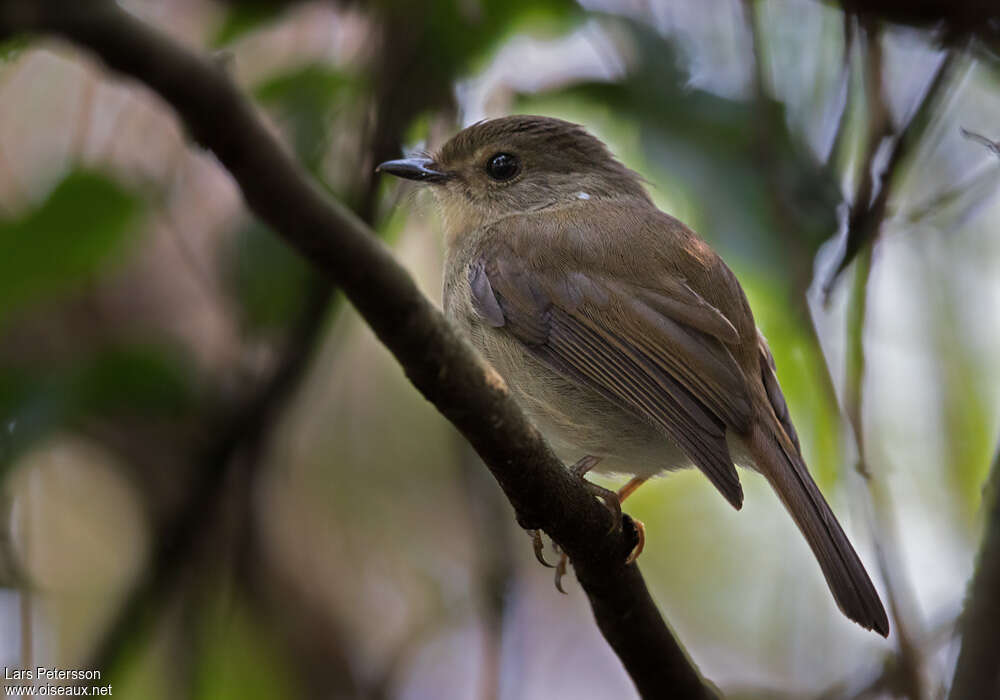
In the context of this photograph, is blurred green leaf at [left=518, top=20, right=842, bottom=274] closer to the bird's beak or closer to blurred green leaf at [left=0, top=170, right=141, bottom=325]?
the bird's beak

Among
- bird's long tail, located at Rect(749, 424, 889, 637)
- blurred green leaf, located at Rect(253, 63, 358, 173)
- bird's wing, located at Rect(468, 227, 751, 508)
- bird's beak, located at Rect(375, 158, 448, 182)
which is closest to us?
bird's long tail, located at Rect(749, 424, 889, 637)

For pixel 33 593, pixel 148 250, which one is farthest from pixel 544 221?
pixel 148 250

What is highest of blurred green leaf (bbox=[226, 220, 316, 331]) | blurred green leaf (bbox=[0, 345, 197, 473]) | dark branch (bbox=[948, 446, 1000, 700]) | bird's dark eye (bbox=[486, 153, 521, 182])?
bird's dark eye (bbox=[486, 153, 521, 182])

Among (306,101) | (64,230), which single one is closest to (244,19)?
(306,101)

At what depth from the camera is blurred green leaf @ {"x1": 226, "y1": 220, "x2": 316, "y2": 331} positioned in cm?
319

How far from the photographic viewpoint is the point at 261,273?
3.19 meters

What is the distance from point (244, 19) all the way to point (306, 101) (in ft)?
1.02

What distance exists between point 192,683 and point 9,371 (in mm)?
1180

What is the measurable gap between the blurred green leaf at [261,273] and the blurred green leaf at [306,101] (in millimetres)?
259

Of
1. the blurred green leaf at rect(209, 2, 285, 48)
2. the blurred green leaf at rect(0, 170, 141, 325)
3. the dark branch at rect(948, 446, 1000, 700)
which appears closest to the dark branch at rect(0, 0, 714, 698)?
the dark branch at rect(948, 446, 1000, 700)

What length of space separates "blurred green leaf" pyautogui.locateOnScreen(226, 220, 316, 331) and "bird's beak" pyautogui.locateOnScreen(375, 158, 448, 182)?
42 cm

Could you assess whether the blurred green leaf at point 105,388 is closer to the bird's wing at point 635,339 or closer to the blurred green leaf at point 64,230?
the blurred green leaf at point 64,230

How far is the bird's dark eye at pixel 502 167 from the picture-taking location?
4125 mm

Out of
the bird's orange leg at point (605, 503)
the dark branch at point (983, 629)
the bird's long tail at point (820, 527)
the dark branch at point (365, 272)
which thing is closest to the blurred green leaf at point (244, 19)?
the bird's orange leg at point (605, 503)
